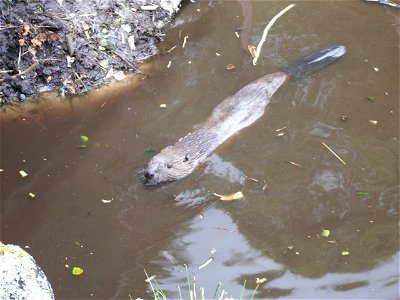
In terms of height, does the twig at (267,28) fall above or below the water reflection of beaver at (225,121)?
above

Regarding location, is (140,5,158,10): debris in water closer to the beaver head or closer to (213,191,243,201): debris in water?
the beaver head

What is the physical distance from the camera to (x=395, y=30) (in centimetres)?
652

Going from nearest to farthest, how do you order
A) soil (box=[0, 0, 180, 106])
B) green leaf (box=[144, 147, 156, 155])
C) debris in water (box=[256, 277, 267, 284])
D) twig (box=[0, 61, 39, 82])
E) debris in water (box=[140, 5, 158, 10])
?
1. debris in water (box=[256, 277, 267, 284])
2. green leaf (box=[144, 147, 156, 155])
3. twig (box=[0, 61, 39, 82])
4. soil (box=[0, 0, 180, 106])
5. debris in water (box=[140, 5, 158, 10])

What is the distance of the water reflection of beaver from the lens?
4664 mm

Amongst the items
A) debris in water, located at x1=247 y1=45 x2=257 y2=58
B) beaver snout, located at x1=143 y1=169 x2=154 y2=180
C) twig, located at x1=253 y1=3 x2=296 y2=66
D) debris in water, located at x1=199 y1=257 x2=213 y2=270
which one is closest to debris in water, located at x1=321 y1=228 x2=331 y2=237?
debris in water, located at x1=199 y1=257 x2=213 y2=270

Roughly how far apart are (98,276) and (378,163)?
104 inches

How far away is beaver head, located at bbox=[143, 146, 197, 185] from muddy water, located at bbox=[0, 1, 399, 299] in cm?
9

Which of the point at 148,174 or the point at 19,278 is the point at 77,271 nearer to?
the point at 148,174

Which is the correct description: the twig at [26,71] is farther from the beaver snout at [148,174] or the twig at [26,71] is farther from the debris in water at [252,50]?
the debris in water at [252,50]

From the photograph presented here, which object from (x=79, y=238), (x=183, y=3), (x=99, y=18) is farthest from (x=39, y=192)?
(x=183, y=3)

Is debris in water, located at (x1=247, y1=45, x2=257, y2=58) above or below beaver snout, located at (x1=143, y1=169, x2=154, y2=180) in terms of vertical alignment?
above

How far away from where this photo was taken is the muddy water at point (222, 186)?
13.0ft

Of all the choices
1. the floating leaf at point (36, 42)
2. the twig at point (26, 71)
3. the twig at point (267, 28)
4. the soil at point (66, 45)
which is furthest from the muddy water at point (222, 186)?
the floating leaf at point (36, 42)

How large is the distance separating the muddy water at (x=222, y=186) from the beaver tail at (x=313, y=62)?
0.11 metres
